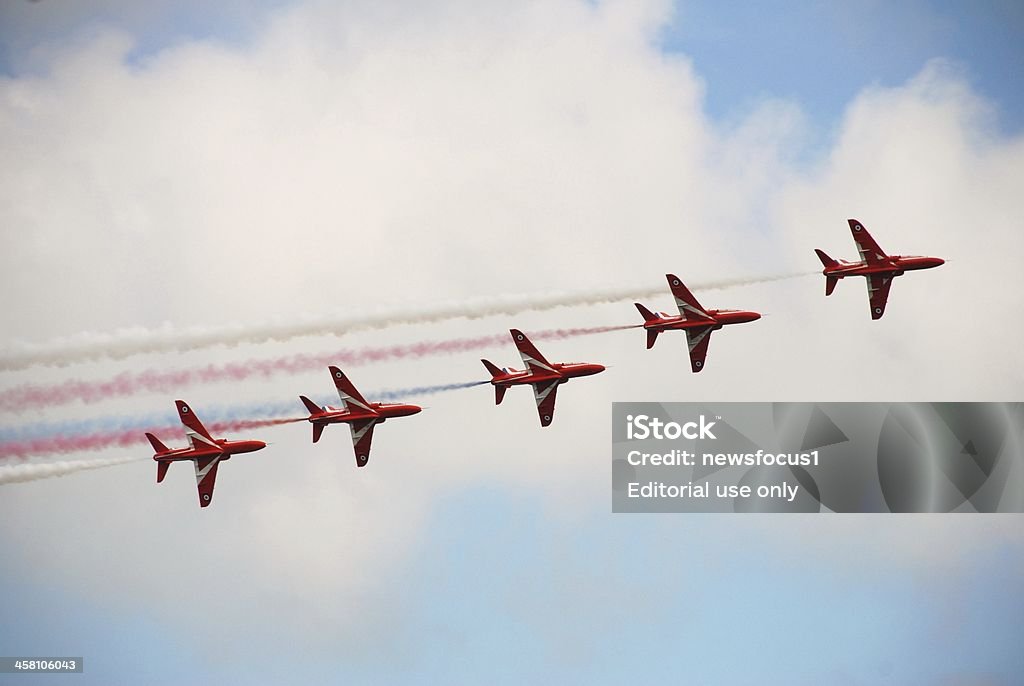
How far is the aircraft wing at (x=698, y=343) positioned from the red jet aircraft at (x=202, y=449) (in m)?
8.39

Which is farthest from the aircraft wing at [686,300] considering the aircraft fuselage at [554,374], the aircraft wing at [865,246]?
the aircraft wing at [865,246]

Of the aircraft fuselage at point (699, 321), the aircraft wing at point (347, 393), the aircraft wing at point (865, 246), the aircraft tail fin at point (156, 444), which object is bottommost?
the aircraft tail fin at point (156, 444)

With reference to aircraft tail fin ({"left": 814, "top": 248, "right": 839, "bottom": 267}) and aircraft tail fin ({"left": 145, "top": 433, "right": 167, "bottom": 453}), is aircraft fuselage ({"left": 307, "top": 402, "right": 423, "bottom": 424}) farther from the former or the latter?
aircraft tail fin ({"left": 814, "top": 248, "right": 839, "bottom": 267})

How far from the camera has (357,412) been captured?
2641cm

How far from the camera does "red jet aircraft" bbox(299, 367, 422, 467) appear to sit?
2623cm

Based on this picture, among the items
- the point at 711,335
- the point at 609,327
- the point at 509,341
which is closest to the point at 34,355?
the point at 509,341

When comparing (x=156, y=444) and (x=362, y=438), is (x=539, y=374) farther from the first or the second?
(x=156, y=444)

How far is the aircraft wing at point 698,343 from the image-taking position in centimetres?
2691

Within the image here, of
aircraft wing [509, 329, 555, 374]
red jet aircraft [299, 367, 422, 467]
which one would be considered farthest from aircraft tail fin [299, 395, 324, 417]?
aircraft wing [509, 329, 555, 374]

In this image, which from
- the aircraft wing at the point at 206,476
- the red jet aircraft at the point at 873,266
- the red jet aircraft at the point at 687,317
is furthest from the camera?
the red jet aircraft at the point at 873,266

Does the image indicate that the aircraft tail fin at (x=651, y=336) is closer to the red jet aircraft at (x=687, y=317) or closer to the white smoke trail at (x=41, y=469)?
the red jet aircraft at (x=687, y=317)

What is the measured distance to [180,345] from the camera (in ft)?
89.0

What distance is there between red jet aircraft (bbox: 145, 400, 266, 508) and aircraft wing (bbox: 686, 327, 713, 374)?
8387 millimetres

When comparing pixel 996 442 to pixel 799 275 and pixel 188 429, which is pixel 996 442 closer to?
pixel 799 275
